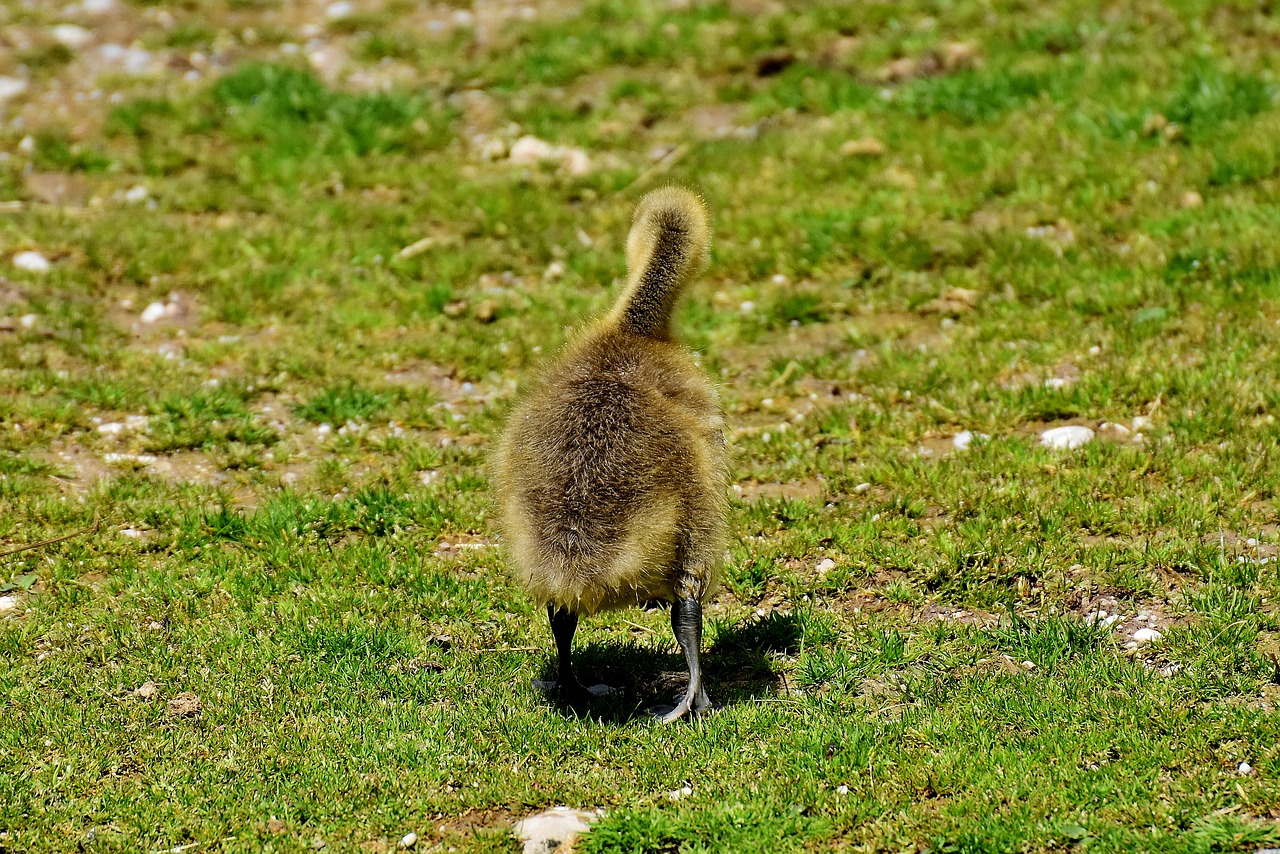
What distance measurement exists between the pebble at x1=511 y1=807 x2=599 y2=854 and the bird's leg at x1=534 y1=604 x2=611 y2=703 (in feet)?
3.13

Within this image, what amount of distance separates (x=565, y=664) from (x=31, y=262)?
744cm

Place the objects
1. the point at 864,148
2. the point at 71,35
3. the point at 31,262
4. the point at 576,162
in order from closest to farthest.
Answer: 1. the point at 31,262
2. the point at 864,148
3. the point at 576,162
4. the point at 71,35

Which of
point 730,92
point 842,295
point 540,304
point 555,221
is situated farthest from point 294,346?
point 730,92

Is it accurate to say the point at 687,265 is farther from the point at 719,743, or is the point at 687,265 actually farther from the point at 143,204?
the point at 143,204

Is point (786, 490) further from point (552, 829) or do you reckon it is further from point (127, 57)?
point (127, 57)

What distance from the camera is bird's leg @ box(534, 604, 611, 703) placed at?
6.69m

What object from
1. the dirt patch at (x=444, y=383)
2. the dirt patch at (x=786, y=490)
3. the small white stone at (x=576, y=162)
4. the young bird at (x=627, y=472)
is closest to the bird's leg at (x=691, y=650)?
the young bird at (x=627, y=472)

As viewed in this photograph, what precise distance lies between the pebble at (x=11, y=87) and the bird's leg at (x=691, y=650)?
11351 millimetres

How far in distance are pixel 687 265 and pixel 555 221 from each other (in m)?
5.54

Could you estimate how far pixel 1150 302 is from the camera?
10461 millimetres

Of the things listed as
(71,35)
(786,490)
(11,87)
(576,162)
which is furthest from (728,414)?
(71,35)

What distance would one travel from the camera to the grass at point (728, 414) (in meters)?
6.14

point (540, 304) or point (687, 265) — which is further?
point (540, 304)

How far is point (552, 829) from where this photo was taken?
19.1ft
